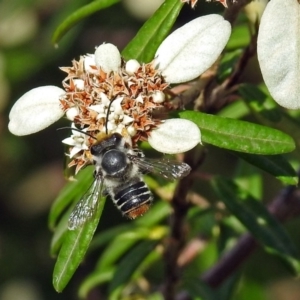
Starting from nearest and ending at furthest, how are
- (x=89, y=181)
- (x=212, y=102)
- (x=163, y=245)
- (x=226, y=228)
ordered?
(x=212, y=102) → (x=89, y=181) → (x=163, y=245) → (x=226, y=228)

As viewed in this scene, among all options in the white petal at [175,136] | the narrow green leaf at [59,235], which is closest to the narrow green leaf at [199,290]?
the narrow green leaf at [59,235]

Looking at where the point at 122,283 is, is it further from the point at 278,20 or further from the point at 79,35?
the point at 79,35

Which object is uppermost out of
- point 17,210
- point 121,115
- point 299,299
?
point 121,115

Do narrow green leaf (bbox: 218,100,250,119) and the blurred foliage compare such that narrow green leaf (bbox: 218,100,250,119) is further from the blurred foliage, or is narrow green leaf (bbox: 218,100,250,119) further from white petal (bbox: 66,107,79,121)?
white petal (bbox: 66,107,79,121)

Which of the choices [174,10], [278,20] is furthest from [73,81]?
[278,20]

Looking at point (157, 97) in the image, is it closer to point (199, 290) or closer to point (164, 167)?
point (164, 167)

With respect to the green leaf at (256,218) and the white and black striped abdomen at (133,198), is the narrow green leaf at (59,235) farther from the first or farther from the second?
the green leaf at (256,218)

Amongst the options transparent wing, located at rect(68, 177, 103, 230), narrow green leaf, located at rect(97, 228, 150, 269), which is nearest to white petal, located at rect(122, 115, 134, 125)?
transparent wing, located at rect(68, 177, 103, 230)
